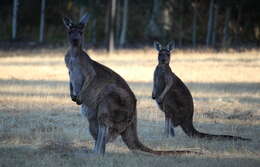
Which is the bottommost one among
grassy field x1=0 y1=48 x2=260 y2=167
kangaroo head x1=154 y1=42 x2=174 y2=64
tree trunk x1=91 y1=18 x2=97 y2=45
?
tree trunk x1=91 y1=18 x2=97 y2=45

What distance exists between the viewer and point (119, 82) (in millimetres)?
8141

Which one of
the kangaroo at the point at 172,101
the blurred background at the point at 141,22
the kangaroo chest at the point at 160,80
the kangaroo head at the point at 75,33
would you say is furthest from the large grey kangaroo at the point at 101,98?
the blurred background at the point at 141,22

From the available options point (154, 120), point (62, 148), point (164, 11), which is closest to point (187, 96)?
point (154, 120)

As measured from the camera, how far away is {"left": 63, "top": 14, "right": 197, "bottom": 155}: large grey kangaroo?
7789 mm

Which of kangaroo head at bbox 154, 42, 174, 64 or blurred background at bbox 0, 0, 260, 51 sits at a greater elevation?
kangaroo head at bbox 154, 42, 174, 64

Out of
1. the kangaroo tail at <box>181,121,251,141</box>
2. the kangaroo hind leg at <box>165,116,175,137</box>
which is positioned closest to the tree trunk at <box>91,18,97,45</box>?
the kangaroo hind leg at <box>165,116,175,137</box>

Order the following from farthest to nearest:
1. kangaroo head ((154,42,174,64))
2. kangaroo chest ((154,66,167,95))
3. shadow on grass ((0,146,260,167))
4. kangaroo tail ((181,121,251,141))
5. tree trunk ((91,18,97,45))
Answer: tree trunk ((91,18,97,45)), kangaroo head ((154,42,174,64)), kangaroo chest ((154,66,167,95)), kangaroo tail ((181,121,251,141)), shadow on grass ((0,146,260,167))

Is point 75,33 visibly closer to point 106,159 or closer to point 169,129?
point 106,159

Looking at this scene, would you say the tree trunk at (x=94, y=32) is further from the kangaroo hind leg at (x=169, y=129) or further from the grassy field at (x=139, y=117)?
the kangaroo hind leg at (x=169, y=129)

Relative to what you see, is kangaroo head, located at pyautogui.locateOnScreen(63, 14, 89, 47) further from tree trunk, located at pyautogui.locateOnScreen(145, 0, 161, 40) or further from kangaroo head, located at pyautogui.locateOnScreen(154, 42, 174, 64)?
tree trunk, located at pyautogui.locateOnScreen(145, 0, 161, 40)

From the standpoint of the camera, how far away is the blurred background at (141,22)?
121 ft

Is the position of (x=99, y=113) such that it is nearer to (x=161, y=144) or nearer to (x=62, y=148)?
(x=62, y=148)

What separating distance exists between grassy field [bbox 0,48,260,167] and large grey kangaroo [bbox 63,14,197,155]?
0.25m

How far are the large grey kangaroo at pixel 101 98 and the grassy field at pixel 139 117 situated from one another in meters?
0.25
